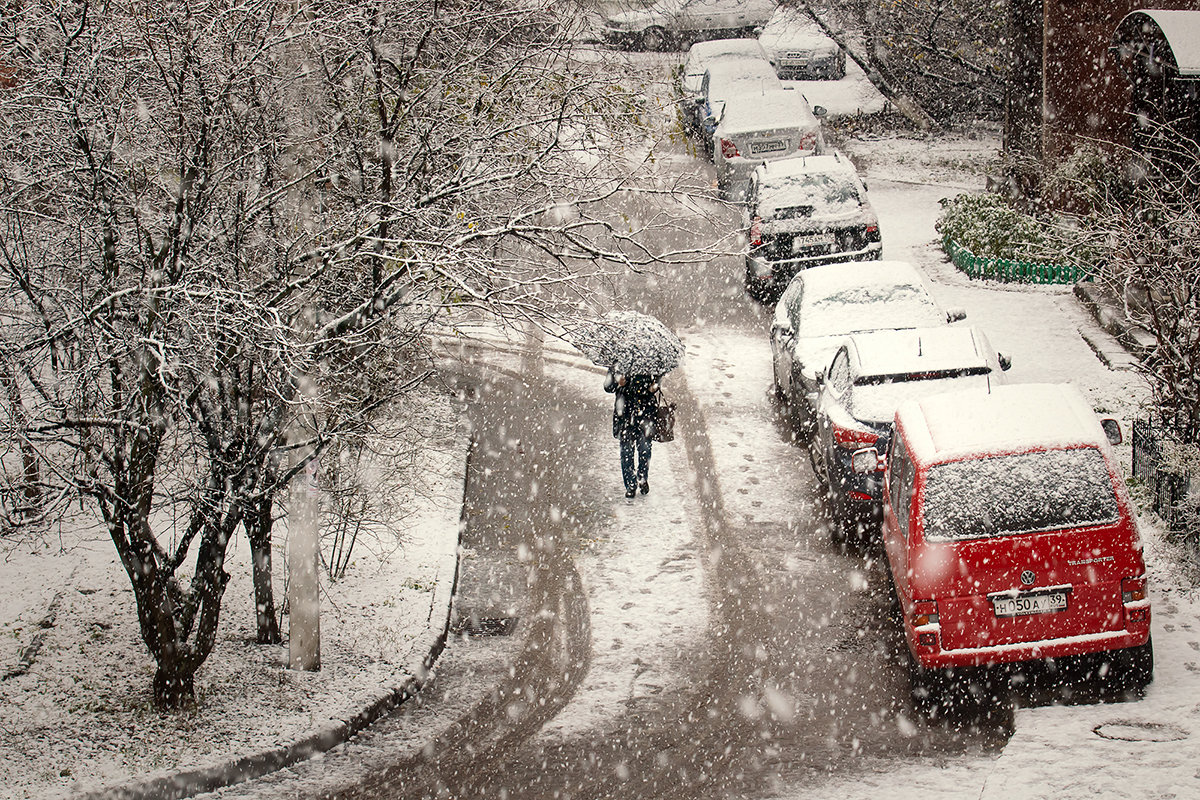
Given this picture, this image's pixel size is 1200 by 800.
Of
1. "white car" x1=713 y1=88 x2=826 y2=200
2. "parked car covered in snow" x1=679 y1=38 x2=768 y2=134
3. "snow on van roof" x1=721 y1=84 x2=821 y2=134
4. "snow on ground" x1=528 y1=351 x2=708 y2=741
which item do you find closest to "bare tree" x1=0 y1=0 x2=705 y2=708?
"snow on ground" x1=528 y1=351 x2=708 y2=741

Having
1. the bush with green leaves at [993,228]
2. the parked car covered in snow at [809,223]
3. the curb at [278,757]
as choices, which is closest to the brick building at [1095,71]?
the bush with green leaves at [993,228]

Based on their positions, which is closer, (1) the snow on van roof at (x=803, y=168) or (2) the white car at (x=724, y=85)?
(1) the snow on van roof at (x=803, y=168)

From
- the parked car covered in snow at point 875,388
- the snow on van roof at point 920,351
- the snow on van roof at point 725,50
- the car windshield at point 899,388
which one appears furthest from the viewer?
the snow on van roof at point 725,50

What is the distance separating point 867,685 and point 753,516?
3.26 meters

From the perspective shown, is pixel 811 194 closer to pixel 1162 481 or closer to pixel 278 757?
pixel 1162 481

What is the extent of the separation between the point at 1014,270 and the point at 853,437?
8546 mm

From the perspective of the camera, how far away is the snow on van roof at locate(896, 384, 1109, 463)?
7.95 m

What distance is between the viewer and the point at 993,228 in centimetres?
1850

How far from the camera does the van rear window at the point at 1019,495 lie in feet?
25.3

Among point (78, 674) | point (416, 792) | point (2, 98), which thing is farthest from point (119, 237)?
point (416, 792)

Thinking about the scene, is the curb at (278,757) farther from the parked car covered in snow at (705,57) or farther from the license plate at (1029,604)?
the parked car covered in snow at (705,57)

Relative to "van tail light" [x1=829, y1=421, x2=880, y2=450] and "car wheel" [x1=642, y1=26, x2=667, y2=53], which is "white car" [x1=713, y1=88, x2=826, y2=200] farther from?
"van tail light" [x1=829, y1=421, x2=880, y2=450]

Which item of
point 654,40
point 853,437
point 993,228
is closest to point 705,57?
point 654,40

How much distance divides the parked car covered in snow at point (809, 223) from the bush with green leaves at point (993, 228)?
1.94m
